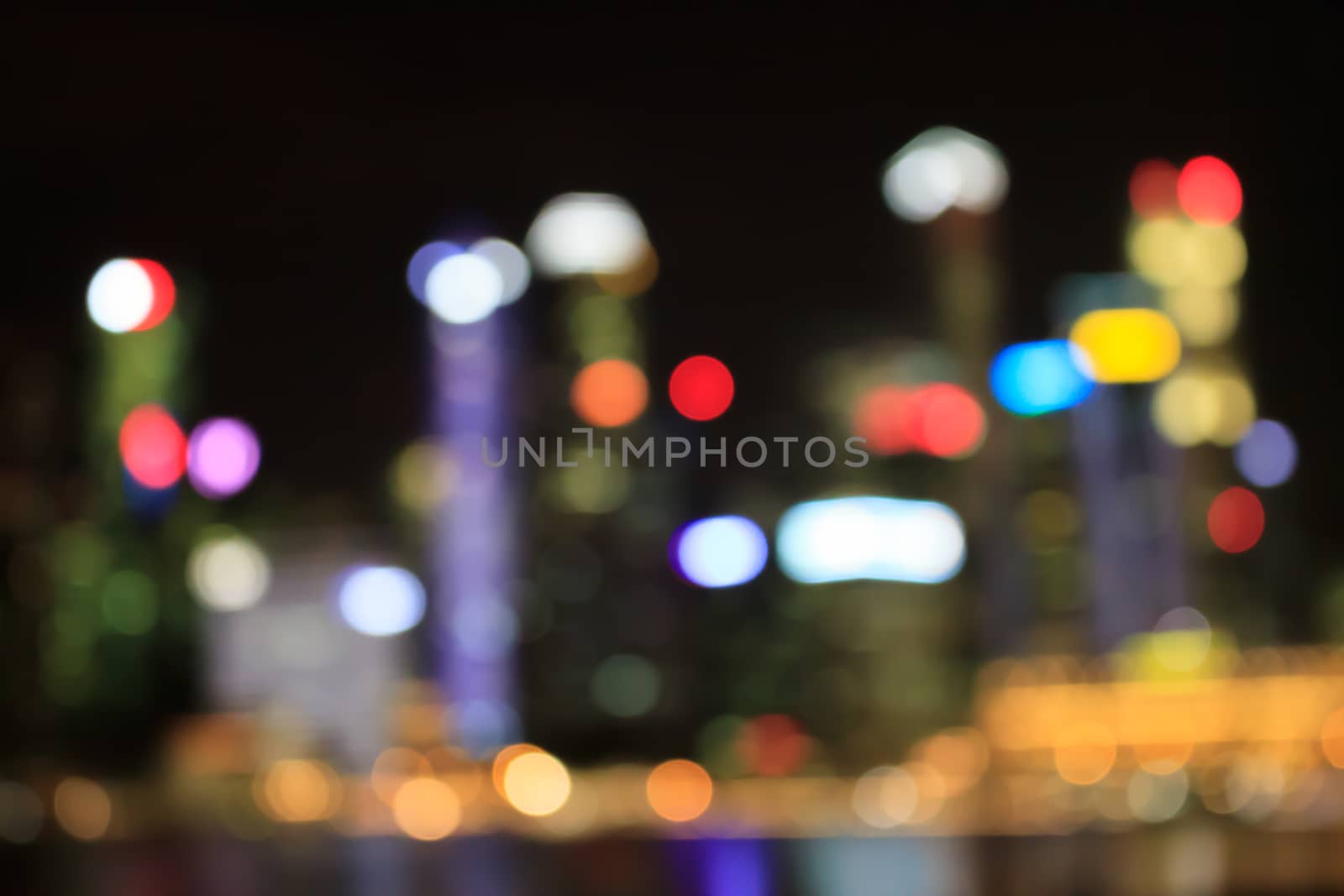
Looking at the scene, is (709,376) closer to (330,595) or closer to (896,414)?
(330,595)

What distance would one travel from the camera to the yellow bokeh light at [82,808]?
5.37 meters

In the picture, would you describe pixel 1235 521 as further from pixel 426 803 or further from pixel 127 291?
pixel 127 291

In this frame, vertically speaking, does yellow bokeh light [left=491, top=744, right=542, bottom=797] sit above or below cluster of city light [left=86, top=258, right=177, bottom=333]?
below

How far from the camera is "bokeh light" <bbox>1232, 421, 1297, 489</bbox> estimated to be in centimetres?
1042

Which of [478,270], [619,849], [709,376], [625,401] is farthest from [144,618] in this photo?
[619,849]

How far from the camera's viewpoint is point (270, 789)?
9.10 m

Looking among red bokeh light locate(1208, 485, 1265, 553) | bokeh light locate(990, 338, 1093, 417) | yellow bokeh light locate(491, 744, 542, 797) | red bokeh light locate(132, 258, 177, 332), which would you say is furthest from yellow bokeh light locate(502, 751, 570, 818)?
red bokeh light locate(1208, 485, 1265, 553)

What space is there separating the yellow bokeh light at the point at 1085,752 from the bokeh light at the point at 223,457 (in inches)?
262

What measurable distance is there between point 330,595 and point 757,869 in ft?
24.9

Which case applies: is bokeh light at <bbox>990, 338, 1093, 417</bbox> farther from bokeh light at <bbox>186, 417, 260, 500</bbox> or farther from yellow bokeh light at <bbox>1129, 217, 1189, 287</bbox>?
bokeh light at <bbox>186, 417, 260, 500</bbox>

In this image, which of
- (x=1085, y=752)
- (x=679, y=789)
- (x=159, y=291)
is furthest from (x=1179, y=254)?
(x=159, y=291)

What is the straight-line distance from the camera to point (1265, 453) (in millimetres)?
13023

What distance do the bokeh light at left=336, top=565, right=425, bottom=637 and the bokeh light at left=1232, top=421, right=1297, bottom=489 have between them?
6313 mm

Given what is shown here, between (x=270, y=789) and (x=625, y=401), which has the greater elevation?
(x=625, y=401)
